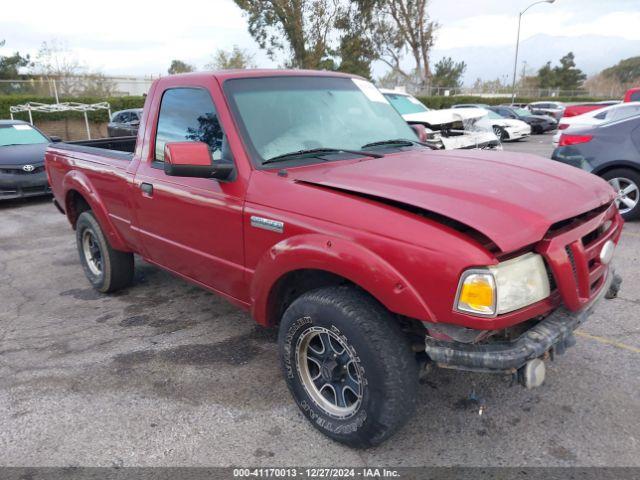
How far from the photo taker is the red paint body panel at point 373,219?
2072 millimetres

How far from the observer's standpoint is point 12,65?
121 feet

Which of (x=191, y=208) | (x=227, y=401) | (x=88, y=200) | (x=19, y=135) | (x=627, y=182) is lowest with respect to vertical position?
(x=227, y=401)

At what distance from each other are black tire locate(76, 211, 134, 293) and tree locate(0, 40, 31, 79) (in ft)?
122

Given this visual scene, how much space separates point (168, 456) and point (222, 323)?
61.7 inches

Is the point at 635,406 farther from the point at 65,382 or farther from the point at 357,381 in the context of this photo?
the point at 65,382

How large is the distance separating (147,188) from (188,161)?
1.07m

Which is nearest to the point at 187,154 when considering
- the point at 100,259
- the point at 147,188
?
the point at 147,188

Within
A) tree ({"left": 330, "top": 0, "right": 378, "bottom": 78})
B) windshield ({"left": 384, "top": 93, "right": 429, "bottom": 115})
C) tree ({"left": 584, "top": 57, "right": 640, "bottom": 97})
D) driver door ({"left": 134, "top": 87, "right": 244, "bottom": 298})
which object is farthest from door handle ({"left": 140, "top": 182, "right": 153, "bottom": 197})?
tree ({"left": 584, "top": 57, "right": 640, "bottom": 97})

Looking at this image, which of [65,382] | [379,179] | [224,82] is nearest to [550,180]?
[379,179]

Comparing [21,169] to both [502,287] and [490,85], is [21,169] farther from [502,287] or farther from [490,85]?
[490,85]

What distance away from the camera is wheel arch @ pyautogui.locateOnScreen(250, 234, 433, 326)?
2.12m

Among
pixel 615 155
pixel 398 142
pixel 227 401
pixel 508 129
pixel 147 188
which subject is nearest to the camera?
pixel 227 401

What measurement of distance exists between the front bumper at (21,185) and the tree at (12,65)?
32256mm

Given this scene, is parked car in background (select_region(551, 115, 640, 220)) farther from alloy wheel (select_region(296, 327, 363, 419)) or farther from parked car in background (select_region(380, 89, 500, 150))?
alloy wheel (select_region(296, 327, 363, 419))
